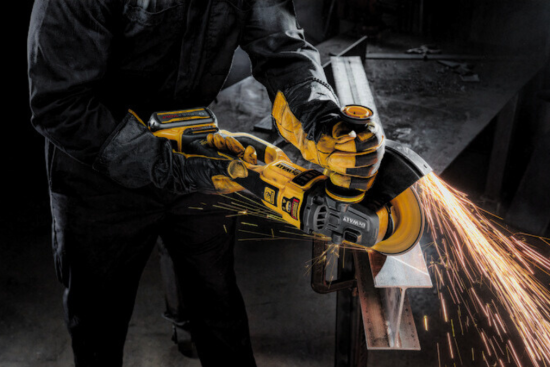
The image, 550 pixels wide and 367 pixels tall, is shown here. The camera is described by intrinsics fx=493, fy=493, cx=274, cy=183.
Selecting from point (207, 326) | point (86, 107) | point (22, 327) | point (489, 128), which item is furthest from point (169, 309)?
point (489, 128)

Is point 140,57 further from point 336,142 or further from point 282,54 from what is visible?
point 336,142

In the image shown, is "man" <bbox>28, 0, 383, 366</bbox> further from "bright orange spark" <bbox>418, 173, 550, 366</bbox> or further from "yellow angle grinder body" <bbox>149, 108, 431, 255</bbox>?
"bright orange spark" <bbox>418, 173, 550, 366</bbox>

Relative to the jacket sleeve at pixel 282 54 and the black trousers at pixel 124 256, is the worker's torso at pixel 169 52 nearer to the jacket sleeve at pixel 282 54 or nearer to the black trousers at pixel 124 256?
the jacket sleeve at pixel 282 54

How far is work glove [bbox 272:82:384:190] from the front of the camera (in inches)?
55.8

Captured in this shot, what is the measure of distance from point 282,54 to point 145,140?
0.64 meters

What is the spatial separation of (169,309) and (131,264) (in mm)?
740

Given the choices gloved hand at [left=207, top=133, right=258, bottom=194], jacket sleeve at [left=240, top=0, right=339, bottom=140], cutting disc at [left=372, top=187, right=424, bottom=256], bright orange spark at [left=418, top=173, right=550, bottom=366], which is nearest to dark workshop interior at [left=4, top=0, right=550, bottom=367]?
bright orange spark at [left=418, top=173, right=550, bottom=366]

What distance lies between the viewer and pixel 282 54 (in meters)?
1.96

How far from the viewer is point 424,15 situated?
557 centimetres

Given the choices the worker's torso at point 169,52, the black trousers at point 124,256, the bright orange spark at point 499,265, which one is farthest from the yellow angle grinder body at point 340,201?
the bright orange spark at point 499,265

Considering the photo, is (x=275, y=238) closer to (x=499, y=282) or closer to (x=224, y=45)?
(x=499, y=282)

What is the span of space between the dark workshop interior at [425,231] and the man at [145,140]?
1.80 feet

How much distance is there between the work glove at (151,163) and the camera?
5.84 feet

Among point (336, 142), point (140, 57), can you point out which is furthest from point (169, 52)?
point (336, 142)
